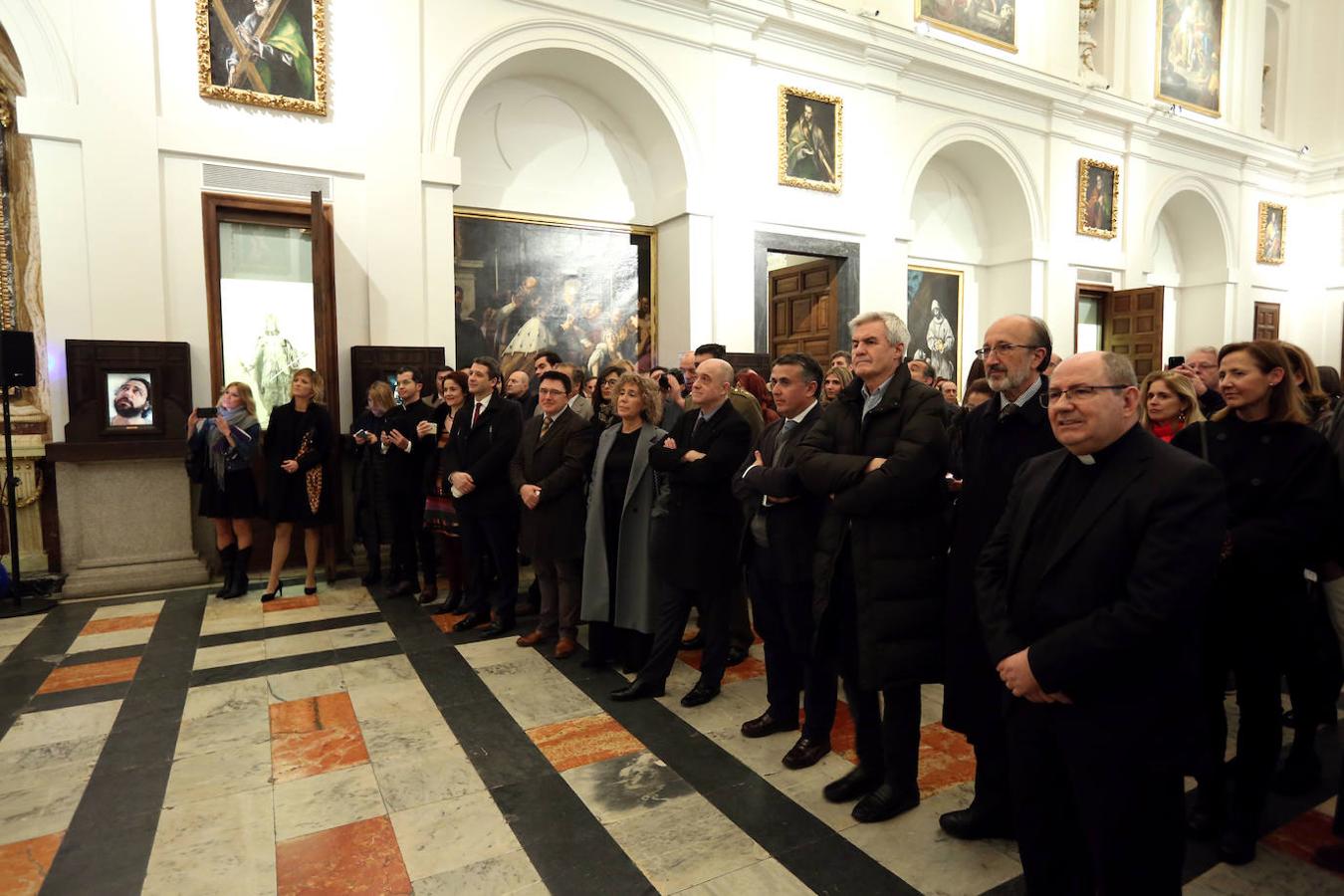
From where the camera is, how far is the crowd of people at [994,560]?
6.39ft

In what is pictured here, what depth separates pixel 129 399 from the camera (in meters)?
6.50

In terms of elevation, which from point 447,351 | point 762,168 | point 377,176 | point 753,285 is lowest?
point 447,351

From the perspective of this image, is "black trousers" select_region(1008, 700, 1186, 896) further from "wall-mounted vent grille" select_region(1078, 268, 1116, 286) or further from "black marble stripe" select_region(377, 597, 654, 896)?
"wall-mounted vent grille" select_region(1078, 268, 1116, 286)

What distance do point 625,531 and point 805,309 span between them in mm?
7272

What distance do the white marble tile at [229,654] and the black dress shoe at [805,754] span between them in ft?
11.3

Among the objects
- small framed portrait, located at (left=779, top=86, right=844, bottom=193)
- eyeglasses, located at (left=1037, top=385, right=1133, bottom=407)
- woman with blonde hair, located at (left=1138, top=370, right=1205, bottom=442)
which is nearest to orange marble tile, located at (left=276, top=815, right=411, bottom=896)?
eyeglasses, located at (left=1037, top=385, right=1133, bottom=407)

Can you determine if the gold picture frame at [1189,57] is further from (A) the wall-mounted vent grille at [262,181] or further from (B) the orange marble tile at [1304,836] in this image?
(B) the orange marble tile at [1304,836]

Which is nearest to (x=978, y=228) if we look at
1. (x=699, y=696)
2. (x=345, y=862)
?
(x=699, y=696)

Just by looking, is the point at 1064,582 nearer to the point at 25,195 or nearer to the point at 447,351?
the point at 447,351

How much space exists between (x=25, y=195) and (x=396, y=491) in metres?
4.28

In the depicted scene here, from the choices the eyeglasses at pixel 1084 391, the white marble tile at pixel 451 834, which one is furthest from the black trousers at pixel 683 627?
the eyeglasses at pixel 1084 391

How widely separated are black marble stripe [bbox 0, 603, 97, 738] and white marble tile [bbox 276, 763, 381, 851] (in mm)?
1854

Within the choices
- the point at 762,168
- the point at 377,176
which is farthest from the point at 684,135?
the point at 377,176

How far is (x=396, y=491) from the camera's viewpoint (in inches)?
251
